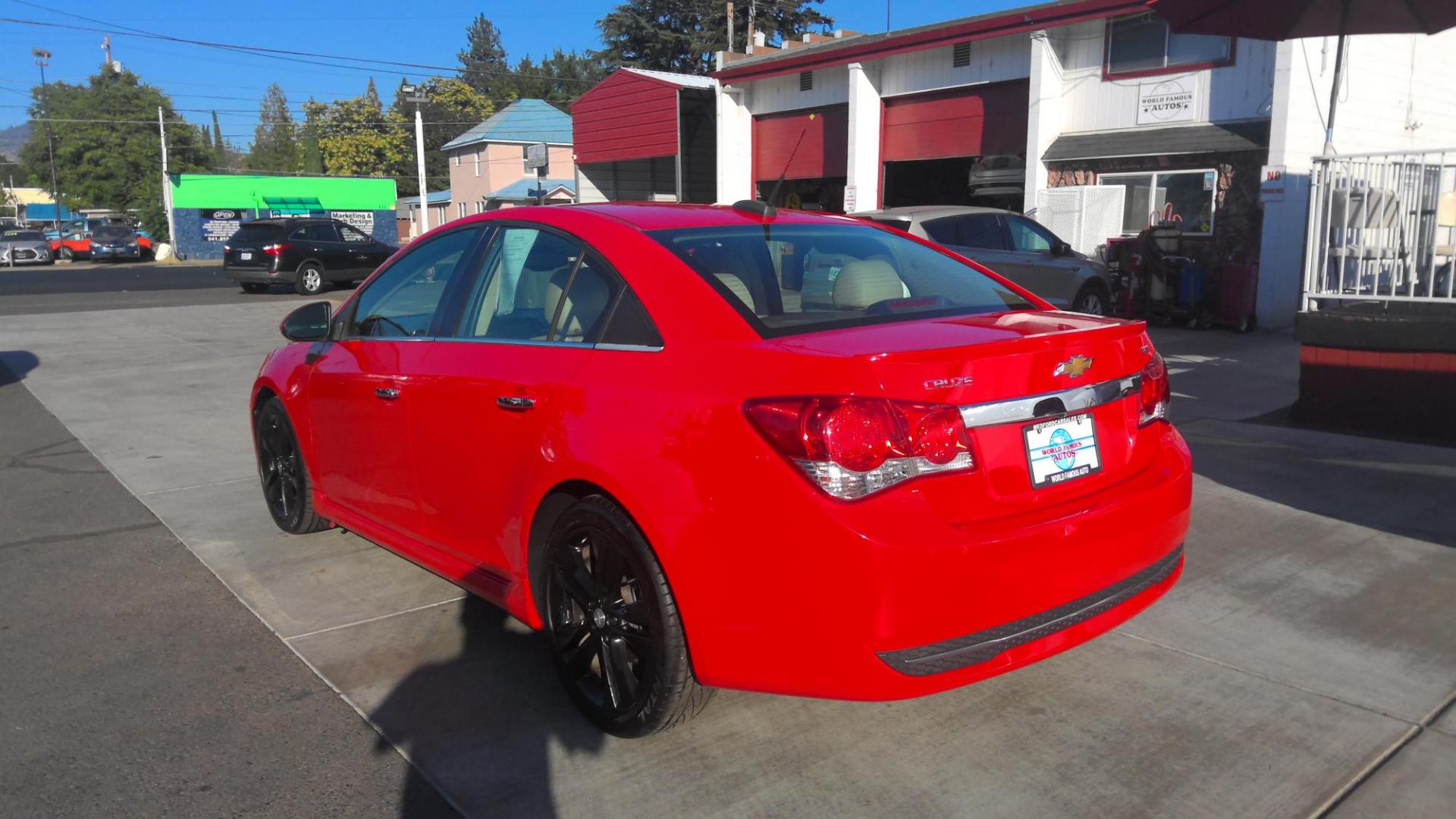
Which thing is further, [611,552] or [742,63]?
[742,63]

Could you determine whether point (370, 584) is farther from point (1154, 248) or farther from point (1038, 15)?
point (1038, 15)

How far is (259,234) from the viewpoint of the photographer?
22.6 metres

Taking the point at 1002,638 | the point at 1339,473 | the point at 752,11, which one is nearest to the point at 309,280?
the point at 1339,473

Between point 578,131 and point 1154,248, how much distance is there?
1916 cm

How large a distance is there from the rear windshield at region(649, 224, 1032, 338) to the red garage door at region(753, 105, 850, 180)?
747 inches

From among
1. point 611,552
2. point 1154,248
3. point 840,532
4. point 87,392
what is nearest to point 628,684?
point 611,552

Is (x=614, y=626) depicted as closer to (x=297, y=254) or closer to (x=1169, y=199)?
(x=1169, y=199)

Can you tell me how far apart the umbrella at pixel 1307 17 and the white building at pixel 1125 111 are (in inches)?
156

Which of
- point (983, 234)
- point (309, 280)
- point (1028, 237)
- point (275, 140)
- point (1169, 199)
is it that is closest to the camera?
point (983, 234)

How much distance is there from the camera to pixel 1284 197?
1424 cm

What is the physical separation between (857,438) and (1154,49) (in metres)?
15.9

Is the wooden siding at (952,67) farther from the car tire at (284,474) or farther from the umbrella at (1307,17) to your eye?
the car tire at (284,474)

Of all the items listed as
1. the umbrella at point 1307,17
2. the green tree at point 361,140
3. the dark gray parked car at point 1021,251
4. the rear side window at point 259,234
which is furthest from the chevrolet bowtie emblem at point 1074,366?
the green tree at point 361,140

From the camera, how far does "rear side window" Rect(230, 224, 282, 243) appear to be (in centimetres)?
2250
